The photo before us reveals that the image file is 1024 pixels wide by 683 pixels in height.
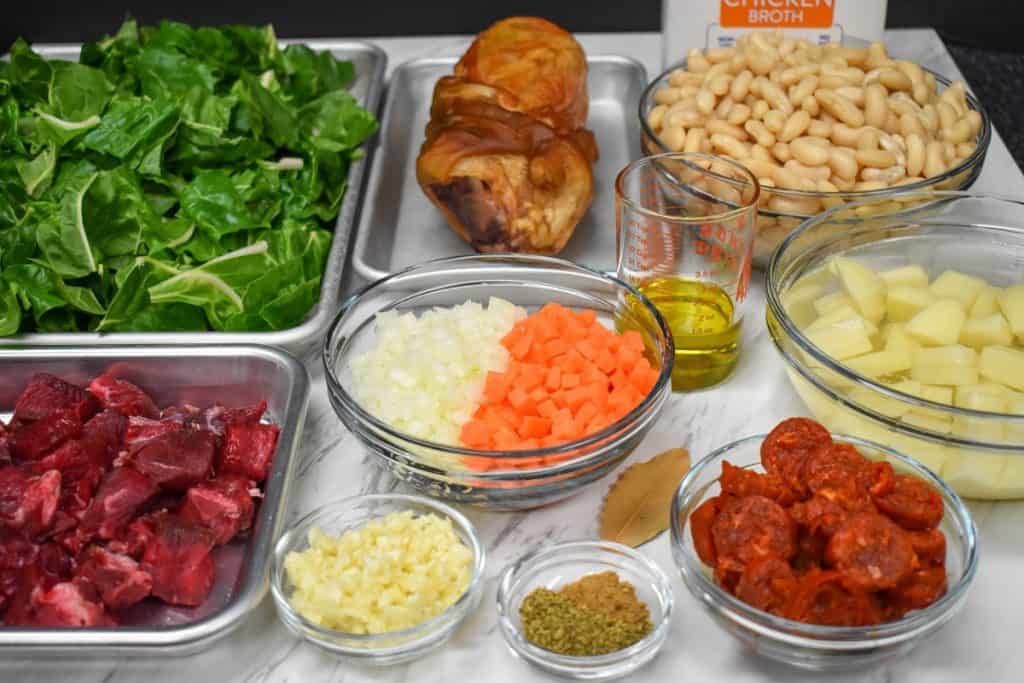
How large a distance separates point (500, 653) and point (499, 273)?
0.64 meters

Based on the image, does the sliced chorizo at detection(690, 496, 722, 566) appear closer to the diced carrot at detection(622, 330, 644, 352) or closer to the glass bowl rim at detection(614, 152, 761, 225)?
the diced carrot at detection(622, 330, 644, 352)

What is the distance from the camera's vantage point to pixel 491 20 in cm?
303

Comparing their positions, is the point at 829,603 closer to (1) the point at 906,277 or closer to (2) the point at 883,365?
(2) the point at 883,365

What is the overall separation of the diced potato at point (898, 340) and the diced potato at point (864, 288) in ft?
0.13

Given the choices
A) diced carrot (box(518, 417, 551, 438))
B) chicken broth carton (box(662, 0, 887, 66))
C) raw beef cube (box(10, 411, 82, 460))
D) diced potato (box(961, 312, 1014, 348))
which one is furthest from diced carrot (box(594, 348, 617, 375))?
chicken broth carton (box(662, 0, 887, 66))

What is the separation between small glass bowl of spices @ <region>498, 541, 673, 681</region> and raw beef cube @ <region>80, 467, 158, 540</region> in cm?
45

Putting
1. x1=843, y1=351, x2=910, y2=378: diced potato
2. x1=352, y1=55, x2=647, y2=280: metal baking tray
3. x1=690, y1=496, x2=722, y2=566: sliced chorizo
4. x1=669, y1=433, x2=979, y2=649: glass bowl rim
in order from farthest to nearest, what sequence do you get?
x1=352, y1=55, x2=647, y2=280: metal baking tray → x1=843, y1=351, x2=910, y2=378: diced potato → x1=690, y1=496, x2=722, y2=566: sliced chorizo → x1=669, y1=433, x2=979, y2=649: glass bowl rim

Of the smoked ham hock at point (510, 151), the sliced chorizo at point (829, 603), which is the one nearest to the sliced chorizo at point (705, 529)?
the sliced chorizo at point (829, 603)

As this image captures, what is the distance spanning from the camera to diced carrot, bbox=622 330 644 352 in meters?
1.54

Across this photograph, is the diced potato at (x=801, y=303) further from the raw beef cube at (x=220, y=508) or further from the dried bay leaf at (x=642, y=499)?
the raw beef cube at (x=220, y=508)

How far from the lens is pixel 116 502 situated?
4.51ft

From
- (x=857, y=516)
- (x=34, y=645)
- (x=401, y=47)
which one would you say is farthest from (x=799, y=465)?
(x=401, y=47)

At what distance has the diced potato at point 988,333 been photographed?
4.91 feet

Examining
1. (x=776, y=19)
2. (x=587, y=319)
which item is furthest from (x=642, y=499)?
(x=776, y=19)
